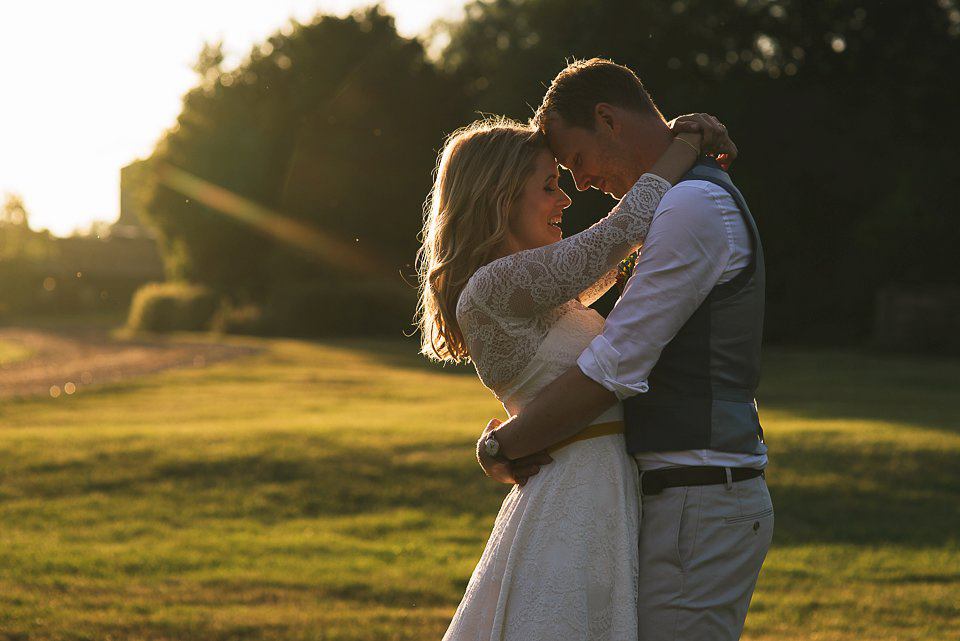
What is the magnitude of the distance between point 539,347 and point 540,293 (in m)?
0.15

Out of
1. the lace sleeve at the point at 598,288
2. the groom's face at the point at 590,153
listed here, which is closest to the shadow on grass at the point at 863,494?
the lace sleeve at the point at 598,288

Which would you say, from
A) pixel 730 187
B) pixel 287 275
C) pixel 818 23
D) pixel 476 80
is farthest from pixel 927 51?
pixel 730 187

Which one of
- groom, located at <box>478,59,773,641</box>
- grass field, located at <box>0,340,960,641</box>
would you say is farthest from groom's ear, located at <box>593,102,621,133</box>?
grass field, located at <box>0,340,960,641</box>

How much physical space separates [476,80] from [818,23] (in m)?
15.3

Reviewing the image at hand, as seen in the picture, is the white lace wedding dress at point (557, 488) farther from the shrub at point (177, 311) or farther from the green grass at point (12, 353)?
the shrub at point (177, 311)

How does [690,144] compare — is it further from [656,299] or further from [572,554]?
[572,554]

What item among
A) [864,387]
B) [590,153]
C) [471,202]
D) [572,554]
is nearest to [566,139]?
[590,153]

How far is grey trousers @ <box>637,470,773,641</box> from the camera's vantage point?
113 inches

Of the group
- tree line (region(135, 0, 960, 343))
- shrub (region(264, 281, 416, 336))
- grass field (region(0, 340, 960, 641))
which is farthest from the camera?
shrub (region(264, 281, 416, 336))

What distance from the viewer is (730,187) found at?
2930 millimetres

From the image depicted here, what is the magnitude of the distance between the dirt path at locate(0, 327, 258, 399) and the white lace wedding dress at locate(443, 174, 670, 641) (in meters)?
21.4

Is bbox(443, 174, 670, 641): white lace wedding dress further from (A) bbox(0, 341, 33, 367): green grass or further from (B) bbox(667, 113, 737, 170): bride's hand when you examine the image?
(A) bbox(0, 341, 33, 367): green grass

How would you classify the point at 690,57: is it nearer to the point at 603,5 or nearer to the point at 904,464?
the point at 603,5

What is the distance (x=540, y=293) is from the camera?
2947mm
